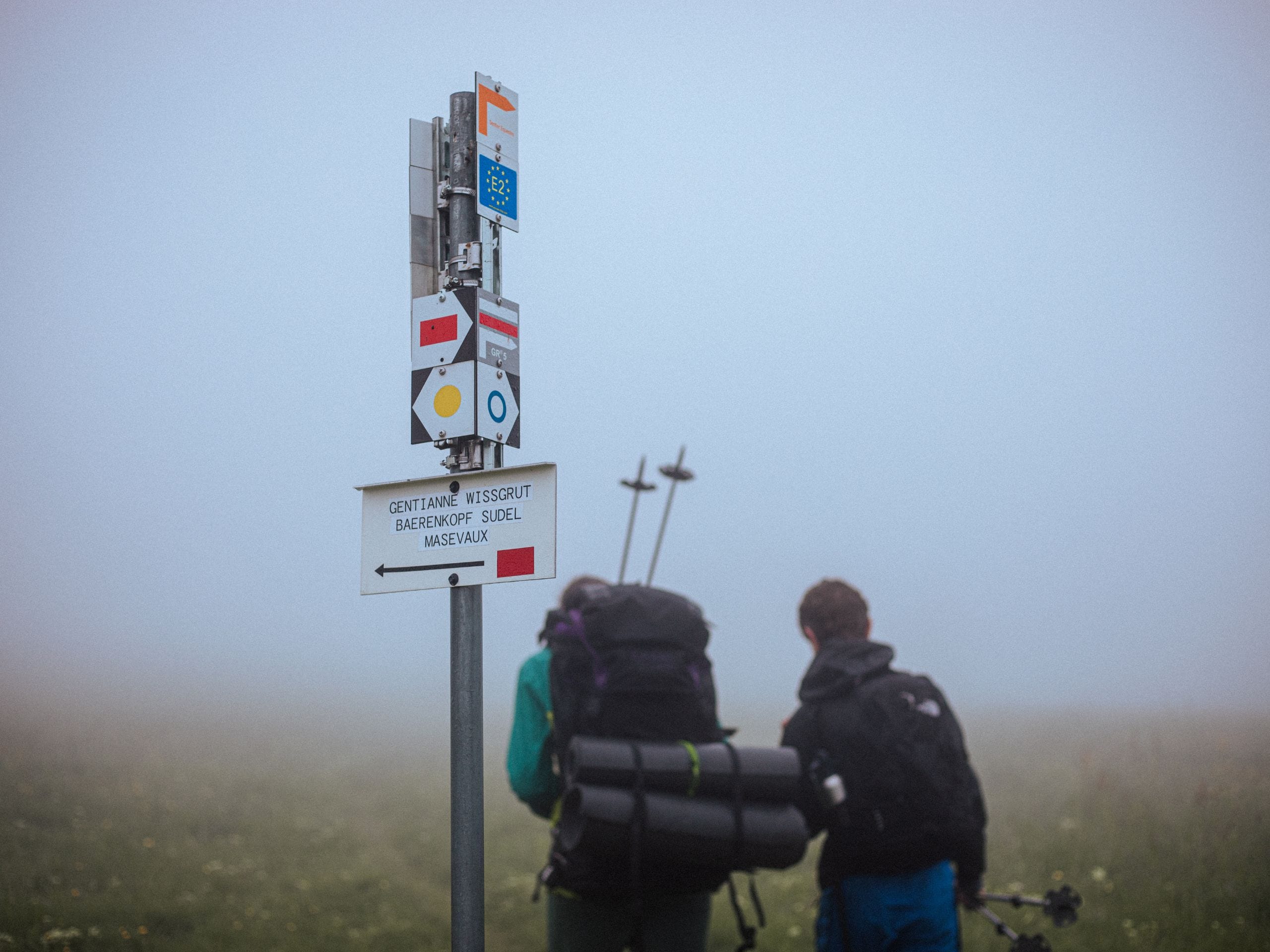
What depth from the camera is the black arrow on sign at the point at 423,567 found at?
9.20 ft

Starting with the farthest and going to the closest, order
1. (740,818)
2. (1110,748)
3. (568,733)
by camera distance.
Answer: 1. (1110,748)
2. (568,733)
3. (740,818)

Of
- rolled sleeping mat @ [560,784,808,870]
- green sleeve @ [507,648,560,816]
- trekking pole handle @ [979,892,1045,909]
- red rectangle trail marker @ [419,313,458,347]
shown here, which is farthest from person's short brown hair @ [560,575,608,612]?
trekking pole handle @ [979,892,1045,909]

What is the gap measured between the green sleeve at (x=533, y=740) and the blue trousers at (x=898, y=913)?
1176 mm

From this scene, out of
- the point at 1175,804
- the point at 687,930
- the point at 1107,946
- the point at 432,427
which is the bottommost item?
the point at 1107,946

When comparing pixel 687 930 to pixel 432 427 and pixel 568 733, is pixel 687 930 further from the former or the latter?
pixel 432 427

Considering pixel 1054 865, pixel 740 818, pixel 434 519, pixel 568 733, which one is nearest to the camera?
pixel 434 519

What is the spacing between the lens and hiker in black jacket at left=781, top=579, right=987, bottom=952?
3.78m

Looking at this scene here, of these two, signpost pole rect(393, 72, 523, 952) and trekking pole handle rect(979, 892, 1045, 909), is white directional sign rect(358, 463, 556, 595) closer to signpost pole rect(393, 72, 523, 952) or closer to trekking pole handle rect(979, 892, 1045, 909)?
signpost pole rect(393, 72, 523, 952)

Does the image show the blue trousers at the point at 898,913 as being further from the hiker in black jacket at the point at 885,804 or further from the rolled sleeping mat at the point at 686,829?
the rolled sleeping mat at the point at 686,829

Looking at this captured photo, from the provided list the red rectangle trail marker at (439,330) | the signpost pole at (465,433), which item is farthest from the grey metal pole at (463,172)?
the red rectangle trail marker at (439,330)

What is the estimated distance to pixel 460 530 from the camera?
2838mm

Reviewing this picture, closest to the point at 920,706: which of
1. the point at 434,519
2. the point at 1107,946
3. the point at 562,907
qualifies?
the point at 562,907

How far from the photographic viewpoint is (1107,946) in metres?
6.58

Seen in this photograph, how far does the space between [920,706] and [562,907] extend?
59.8 inches
